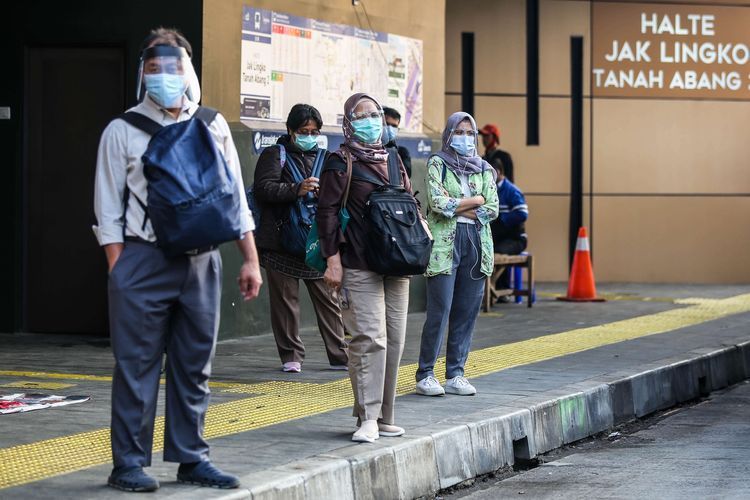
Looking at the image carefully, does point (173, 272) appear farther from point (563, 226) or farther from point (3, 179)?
point (563, 226)

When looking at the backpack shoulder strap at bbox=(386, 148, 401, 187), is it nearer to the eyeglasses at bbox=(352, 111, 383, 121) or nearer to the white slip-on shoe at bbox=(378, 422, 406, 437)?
the eyeglasses at bbox=(352, 111, 383, 121)

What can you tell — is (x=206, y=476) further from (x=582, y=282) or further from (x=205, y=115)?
(x=582, y=282)

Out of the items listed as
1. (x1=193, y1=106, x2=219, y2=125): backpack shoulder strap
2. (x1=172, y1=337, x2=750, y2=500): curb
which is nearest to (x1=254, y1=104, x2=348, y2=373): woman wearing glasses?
(x1=172, y1=337, x2=750, y2=500): curb

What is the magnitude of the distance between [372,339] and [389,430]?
522 mm

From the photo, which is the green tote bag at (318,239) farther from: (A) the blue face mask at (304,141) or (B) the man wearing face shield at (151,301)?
(A) the blue face mask at (304,141)

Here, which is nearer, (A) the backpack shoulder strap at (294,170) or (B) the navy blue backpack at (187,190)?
(B) the navy blue backpack at (187,190)

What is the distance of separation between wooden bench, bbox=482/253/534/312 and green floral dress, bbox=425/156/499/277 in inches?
243

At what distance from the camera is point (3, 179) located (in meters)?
12.8

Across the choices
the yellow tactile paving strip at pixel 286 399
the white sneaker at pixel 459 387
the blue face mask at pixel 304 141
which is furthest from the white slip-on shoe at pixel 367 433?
the blue face mask at pixel 304 141

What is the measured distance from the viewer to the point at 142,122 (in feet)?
19.6

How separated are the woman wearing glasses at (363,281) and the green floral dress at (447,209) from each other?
1387mm

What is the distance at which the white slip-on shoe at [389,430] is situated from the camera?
24.5ft

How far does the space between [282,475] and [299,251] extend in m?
4.03

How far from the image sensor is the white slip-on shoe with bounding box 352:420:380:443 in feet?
23.7
